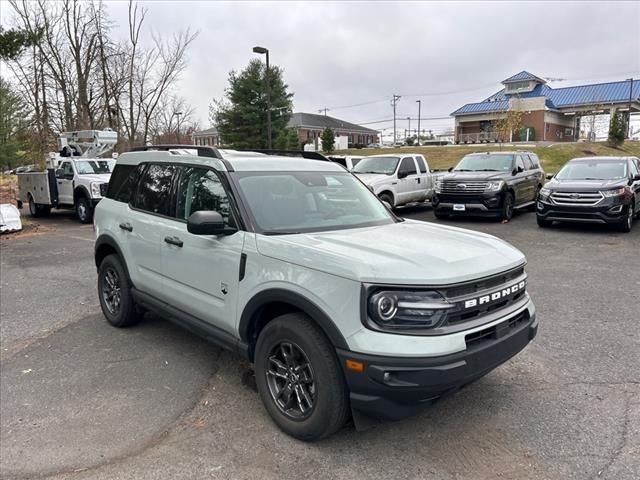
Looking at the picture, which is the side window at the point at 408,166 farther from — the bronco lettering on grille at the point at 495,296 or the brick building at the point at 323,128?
the brick building at the point at 323,128

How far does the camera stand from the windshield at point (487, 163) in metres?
13.0

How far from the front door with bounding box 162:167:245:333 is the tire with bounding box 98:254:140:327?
0.92m

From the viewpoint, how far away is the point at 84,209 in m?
14.8

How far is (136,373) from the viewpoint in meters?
4.06

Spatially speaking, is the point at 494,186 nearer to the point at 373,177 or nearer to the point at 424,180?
the point at 424,180

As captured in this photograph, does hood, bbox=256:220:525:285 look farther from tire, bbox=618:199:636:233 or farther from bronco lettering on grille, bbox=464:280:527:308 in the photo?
tire, bbox=618:199:636:233

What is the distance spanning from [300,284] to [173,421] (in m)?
1.42

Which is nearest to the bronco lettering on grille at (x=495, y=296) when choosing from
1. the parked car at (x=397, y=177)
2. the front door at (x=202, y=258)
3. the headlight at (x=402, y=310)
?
the headlight at (x=402, y=310)

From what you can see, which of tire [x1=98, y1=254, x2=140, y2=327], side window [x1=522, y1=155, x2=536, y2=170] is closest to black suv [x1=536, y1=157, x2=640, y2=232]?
side window [x1=522, y1=155, x2=536, y2=170]

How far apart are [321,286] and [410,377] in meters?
0.69

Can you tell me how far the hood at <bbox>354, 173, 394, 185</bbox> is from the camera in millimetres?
12797

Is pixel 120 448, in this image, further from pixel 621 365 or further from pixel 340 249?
pixel 621 365

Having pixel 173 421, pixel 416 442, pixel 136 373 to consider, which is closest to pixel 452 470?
pixel 416 442

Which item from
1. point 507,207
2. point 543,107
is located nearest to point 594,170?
point 507,207
